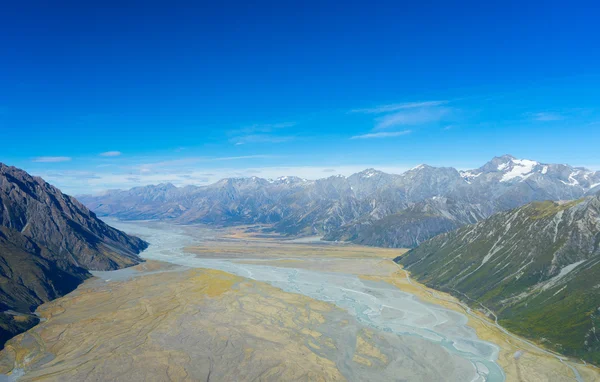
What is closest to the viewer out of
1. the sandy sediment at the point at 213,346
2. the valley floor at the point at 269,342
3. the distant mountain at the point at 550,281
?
the sandy sediment at the point at 213,346

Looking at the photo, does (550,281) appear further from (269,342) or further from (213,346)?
(213,346)

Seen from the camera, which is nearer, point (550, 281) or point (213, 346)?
point (213, 346)

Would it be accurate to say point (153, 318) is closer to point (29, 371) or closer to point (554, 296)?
point (29, 371)

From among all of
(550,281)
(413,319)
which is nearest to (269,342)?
(413,319)

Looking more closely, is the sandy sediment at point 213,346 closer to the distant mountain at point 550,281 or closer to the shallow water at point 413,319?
the shallow water at point 413,319

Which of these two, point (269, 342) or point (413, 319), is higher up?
point (269, 342)

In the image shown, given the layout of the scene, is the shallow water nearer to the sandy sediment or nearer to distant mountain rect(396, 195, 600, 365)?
the sandy sediment

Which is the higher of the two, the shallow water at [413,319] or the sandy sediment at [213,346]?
the sandy sediment at [213,346]

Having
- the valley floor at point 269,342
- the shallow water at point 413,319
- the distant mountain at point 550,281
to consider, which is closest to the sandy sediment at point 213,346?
the valley floor at point 269,342
